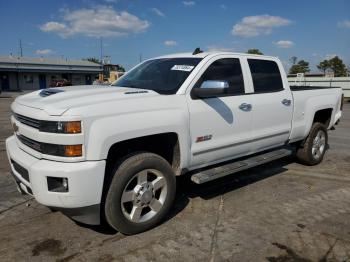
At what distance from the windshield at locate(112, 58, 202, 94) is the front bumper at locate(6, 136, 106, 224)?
4.32 feet

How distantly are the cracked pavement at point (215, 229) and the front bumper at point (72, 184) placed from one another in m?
0.50

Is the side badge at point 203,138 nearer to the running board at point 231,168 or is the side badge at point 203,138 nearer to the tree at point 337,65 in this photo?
the running board at point 231,168

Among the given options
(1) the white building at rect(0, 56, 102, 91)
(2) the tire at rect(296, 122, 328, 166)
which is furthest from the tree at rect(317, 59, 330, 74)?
(2) the tire at rect(296, 122, 328, 166)

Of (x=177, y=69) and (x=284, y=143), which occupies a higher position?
(x=177, y=69)

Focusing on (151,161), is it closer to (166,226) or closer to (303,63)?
(166,226)

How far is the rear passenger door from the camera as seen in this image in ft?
16.2

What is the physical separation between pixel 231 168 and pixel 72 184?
2.13m

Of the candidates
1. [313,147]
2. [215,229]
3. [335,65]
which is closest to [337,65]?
[335,65]

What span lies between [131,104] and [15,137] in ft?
4.90

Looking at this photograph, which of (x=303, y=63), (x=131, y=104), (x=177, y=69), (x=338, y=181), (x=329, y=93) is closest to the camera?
(x=131, y=104)

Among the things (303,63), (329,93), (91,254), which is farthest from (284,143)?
(303,63)

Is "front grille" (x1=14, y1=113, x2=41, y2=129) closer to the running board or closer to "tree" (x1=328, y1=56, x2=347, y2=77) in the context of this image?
the running board

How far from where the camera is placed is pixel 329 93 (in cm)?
659

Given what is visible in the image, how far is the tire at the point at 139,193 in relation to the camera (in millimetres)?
3441
